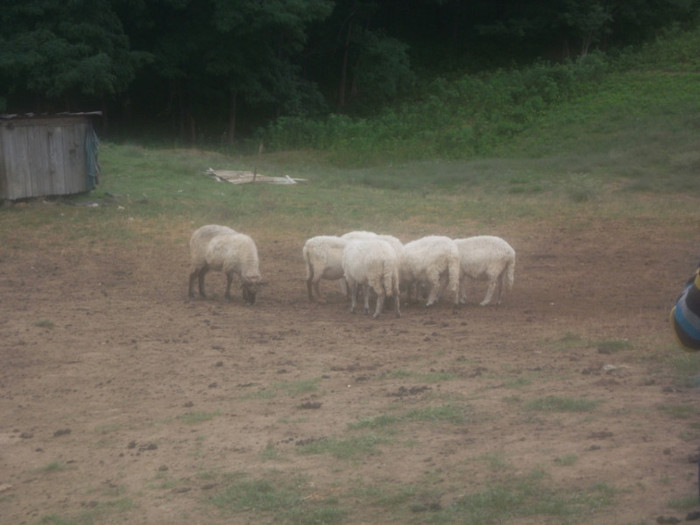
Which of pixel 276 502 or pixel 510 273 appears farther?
pixel 510 273

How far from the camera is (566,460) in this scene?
580 centimetres

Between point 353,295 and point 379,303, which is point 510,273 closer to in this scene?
point 379,303

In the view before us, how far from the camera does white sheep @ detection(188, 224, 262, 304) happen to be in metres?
12.6

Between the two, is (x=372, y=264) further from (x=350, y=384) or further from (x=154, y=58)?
(x=154, y=58)

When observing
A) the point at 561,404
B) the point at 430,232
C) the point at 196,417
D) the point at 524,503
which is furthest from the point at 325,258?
the point at 524,503

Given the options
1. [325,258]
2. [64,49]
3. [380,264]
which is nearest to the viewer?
[380,264]

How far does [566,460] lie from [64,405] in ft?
14.6

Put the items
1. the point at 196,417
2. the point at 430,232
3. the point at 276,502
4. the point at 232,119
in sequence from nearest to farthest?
1. the point at 276,502
2. the point at 196,417
3. the point at 430,232
4. the point at 232,119

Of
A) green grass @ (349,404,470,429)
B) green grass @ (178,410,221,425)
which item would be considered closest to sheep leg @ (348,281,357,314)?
green grass @ (178,410,221,425)

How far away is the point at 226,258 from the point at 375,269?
2.25 metres

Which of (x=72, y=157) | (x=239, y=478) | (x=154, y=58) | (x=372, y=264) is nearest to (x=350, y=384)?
(x=239, y=478)

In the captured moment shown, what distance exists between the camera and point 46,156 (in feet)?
63.6

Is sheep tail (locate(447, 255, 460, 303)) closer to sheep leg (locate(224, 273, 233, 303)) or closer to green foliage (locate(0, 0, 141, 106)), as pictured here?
sheep leg (locate(224, 273, 233, 303))

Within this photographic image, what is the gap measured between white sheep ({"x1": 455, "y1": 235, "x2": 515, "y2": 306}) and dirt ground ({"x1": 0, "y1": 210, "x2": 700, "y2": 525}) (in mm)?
335
